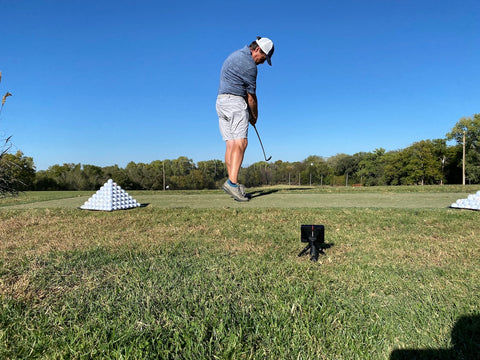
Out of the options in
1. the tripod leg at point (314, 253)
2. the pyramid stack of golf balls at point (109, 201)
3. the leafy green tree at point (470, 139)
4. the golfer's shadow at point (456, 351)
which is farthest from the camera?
the leafy green tree at point (470, 139)

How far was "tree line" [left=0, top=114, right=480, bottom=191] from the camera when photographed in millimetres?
55156

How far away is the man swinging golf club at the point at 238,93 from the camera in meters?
4.45

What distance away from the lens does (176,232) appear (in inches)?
141

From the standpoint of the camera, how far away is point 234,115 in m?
4.48

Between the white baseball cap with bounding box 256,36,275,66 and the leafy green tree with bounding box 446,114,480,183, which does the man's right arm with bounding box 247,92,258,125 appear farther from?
the leafy green tree with bounding box 446,114,480,183

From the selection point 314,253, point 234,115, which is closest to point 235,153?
Result: point 234,115

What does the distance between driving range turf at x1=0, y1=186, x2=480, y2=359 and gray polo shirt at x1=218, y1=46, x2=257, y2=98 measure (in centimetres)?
218

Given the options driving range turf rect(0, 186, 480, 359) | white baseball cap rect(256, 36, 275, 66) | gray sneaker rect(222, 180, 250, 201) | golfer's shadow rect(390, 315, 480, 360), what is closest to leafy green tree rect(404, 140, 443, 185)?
gray sneaker rect(222, 180, 250, 201)

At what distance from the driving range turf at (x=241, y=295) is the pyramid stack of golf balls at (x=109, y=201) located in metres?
1.67

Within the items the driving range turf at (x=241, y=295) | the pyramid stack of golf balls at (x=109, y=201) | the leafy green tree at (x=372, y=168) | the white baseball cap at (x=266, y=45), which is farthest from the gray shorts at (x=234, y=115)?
the leafy green tree at (x=372, y=168)

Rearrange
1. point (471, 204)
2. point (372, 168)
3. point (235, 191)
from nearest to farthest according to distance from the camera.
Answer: point (471, 204)
point (235, 191)
point (372, 168)

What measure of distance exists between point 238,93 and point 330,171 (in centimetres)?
9992

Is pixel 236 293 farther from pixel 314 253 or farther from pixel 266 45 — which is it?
pixel 266 45

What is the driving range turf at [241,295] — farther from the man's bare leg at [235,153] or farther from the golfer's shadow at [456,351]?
the man's bare leg at [235,153]
